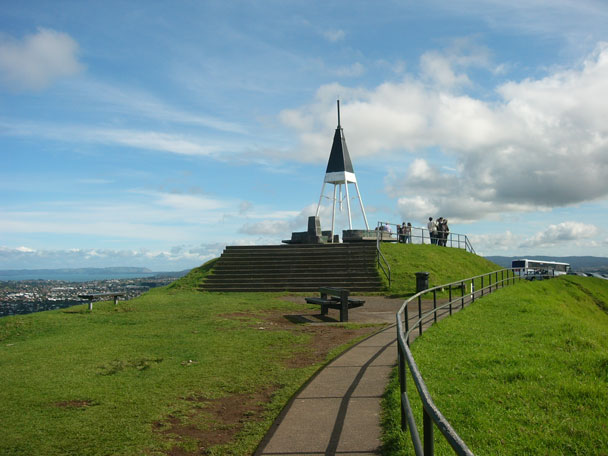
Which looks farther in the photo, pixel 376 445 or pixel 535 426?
pixel 535 426

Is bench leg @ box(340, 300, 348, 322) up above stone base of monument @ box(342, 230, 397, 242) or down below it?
below

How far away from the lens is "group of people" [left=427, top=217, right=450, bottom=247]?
107 feet

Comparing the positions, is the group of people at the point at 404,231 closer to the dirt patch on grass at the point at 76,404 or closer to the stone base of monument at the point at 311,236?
the stone base of monument at the point at 311,236

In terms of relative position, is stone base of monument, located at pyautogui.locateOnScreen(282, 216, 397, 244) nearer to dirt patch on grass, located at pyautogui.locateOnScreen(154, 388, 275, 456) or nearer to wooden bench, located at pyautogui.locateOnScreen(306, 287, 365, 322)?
wooden bench, located at pyautogui.locateOnScreen(306, 287, 365, 322)

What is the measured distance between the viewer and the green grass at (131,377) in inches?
199

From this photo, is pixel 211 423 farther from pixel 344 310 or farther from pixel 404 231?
pixel 404 231

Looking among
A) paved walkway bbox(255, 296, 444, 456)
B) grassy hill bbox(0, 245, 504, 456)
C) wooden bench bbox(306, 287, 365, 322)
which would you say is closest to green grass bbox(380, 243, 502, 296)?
wooden bench bbox(306, 287, 365, 322)

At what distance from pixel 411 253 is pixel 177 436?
2288cm

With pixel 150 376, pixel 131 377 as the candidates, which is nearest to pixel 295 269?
pixel 150 376

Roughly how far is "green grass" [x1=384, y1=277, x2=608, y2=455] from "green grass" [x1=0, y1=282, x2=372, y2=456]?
1977 mm

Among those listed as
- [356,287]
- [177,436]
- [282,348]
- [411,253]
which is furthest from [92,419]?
[411,253]

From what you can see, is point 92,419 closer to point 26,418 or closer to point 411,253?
point 26,418

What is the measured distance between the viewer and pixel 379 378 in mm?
6945

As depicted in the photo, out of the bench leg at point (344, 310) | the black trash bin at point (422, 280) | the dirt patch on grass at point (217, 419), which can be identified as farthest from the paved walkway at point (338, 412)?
the black trash bin at point (422, 280)
